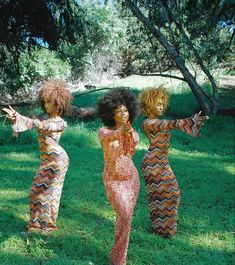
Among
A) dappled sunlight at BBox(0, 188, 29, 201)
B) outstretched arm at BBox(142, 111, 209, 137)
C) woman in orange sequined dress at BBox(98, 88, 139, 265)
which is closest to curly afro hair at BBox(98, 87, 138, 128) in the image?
woman in orange sequined dress at BBox(98, 88, 139, 265)

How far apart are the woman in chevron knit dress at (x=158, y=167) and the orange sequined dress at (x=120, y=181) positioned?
811mm

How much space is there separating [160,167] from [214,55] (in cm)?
963

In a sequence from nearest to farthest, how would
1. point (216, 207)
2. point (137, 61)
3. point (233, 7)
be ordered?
point (216, 207) → point (233, 7) → point (137, 61)

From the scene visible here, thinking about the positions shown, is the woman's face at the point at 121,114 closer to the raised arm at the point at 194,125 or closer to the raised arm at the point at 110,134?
the raised arm at the point at 110,134

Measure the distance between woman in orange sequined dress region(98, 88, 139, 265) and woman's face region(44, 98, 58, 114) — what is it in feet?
2.68

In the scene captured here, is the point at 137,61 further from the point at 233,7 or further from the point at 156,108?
the point at 156,108

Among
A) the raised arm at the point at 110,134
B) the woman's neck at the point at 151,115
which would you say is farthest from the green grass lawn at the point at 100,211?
the woman's neck at the point at 151,115

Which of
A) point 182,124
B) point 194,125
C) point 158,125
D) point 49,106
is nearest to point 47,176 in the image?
point 49,106

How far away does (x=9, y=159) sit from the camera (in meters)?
8.94

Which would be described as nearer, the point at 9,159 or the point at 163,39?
the point at 9,159

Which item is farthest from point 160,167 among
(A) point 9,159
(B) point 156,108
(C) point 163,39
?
(C) point 163,39

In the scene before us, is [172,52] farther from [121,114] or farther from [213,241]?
[121,114]

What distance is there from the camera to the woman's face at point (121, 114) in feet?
13.9

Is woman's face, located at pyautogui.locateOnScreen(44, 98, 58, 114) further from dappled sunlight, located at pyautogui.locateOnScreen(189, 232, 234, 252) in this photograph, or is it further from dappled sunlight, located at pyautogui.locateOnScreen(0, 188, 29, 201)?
dappled sunlight, located at pyautogui.locateOnScreen(189, 232, 234, 252)
